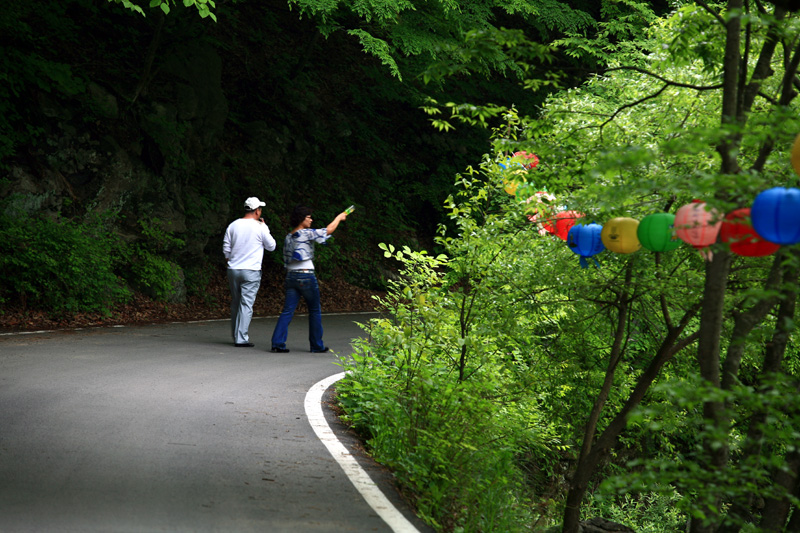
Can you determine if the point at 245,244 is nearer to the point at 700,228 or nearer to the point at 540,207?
the point at 540,207

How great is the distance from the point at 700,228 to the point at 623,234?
1.50 metres

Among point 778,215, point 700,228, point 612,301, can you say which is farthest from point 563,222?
point 778,215

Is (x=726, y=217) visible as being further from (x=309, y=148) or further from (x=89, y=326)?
(x=309, y=148)

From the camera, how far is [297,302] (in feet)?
38.5

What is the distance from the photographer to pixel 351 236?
2336 cm

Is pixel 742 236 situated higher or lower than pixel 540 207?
lower

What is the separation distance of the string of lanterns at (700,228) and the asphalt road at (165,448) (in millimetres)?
2718

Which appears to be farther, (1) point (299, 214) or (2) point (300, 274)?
(2) point (300, 274)

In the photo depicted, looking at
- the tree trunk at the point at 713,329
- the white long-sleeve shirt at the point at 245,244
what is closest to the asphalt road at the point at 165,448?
the white long-sleeve shirt at the point at 245,244

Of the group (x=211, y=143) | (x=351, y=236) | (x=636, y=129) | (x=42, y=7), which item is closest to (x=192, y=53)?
(x=211, y=143)

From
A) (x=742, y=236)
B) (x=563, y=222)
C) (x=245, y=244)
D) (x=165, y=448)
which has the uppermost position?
(x=563, y=222)

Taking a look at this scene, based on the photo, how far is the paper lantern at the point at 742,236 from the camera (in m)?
4.29

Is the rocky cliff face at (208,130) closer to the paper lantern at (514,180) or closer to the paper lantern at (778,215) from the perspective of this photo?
the paper lantern at (514,180)

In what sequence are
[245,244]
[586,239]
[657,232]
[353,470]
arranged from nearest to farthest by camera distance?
[657,232], [353,470], [586,239], [245,244]
